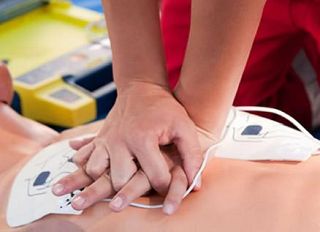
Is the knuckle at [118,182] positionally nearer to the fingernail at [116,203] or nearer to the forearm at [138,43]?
the fingernail at [116,203]

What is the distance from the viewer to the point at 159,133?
817mm

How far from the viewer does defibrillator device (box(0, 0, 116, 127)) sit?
4.31 feet

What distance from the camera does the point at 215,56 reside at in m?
0.82

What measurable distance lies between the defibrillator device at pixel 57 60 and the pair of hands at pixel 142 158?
448 mm

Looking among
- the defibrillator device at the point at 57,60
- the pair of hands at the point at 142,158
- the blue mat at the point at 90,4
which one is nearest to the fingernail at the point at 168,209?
the pair of hands at the point at 142,158

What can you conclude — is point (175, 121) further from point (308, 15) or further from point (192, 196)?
point (308, 15)

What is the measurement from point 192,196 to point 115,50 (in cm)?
25

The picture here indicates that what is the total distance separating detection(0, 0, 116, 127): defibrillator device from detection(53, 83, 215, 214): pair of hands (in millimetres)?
448

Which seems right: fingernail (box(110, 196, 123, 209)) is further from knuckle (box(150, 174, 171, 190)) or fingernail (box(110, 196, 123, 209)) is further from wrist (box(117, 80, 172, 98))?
wrist (box(117, 80, 172, 98))

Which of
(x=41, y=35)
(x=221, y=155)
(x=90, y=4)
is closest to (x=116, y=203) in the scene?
(x=221, y=155)

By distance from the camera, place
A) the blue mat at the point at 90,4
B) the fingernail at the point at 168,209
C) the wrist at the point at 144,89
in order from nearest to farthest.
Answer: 1. the fingernail at the point at 168,209
2. the wrist at the point at 144,89
3. the blue mat at the point at 90,4

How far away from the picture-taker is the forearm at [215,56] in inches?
31.5

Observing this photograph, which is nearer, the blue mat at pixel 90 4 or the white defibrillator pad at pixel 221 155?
the white defibrillator pad at pixel 221 155

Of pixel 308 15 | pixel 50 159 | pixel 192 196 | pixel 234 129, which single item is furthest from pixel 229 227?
pixel 308 15
